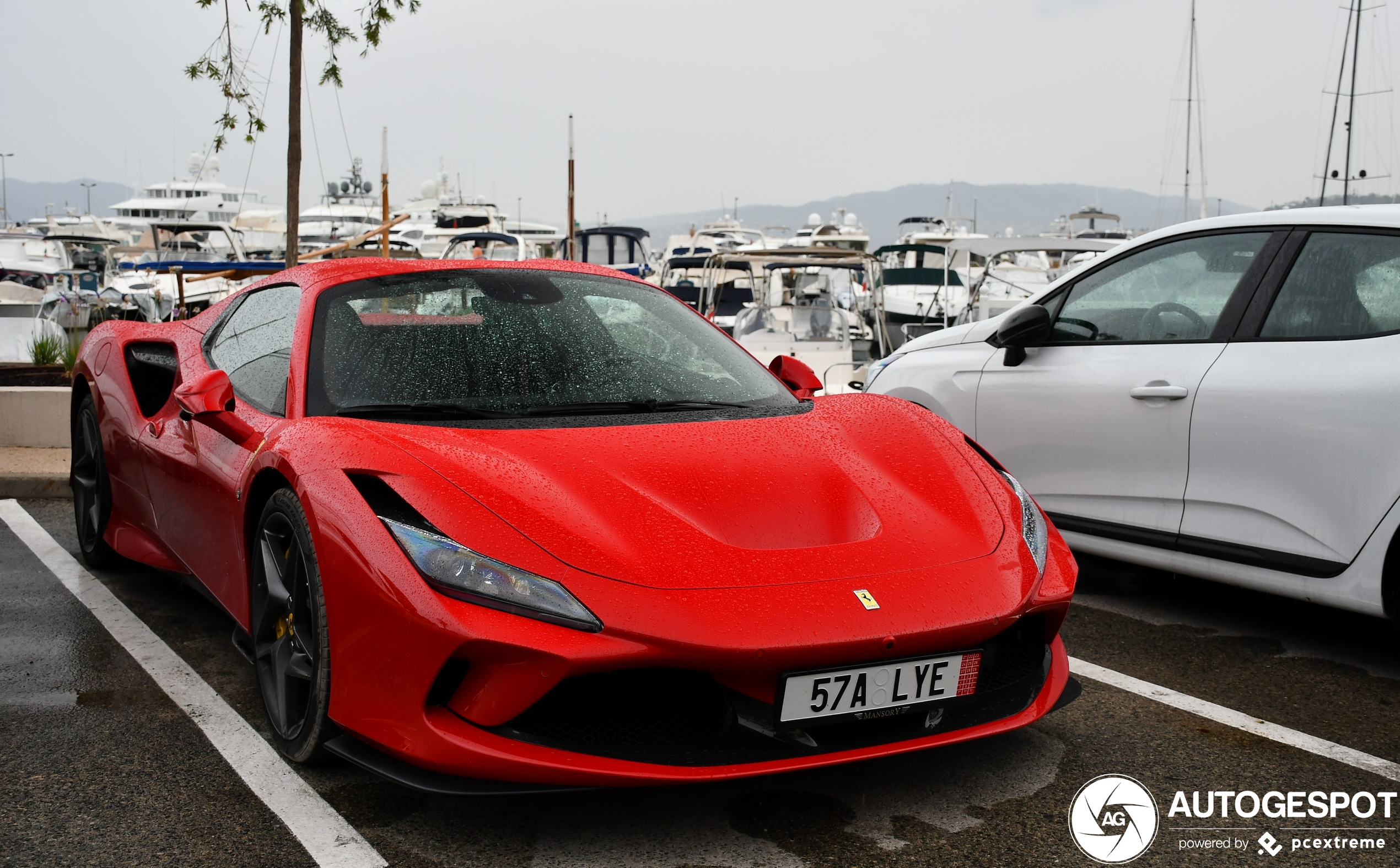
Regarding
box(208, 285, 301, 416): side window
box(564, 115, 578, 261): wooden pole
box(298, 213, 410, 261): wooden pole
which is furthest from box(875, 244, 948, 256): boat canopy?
box(208, 285, 301, 416): side window

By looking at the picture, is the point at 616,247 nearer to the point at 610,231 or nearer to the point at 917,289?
the point at 610,231

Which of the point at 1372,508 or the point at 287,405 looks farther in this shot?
the point at 1372,508

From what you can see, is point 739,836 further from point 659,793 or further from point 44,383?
point 44,383

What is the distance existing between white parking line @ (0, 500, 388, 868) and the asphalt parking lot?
0.03 metres

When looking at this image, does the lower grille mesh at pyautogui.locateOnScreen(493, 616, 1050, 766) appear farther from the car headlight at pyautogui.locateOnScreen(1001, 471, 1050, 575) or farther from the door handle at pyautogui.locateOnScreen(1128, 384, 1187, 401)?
the door handle at pyautogui.locateOnScreen(1128, 384, 1187, 401)

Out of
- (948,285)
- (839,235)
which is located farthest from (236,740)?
(839,235)

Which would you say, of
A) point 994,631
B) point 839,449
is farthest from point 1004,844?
point 839,449

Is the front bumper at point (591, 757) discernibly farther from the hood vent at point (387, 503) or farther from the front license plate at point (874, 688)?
the hood vent at point (387, 503)

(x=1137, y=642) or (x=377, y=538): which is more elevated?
(x=377, y=538)

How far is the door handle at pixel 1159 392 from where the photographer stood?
3.94 m

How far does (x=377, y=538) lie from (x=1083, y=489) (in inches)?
110

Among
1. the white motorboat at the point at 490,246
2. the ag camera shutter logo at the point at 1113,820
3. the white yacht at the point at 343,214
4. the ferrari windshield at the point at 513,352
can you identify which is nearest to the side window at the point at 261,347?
the ferrari windshield at the point at 513,352

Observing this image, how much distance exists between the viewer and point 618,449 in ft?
9.21

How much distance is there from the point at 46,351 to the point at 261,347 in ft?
22.3
